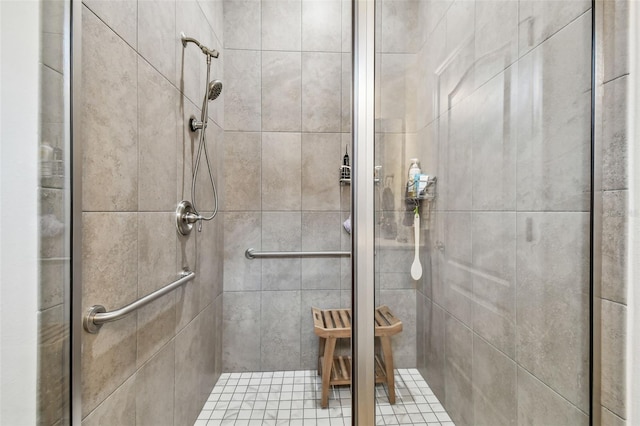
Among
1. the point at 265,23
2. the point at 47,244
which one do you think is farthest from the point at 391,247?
the point at 265,23

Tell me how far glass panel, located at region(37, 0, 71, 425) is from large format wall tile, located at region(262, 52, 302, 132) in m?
1.07

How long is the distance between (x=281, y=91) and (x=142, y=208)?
108cm

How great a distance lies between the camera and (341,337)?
1.37 meters

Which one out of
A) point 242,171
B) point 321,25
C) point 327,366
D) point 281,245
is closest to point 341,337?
point 327,366

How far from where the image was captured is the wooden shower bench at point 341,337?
2.48 feet

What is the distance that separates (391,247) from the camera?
2.48 feet

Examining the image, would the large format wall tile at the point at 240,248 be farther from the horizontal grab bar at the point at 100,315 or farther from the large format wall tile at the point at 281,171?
the horizontal grab bar at the point at 100,315

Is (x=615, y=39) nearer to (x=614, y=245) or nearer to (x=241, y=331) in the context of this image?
(x=614, y=245)

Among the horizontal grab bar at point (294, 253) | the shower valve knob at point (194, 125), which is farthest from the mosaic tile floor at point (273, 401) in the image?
the shower valve knob at point (194, 125)

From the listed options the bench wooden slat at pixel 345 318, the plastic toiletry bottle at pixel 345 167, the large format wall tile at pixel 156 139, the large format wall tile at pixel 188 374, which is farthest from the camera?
the plastic toiletry bottle at pixel 345 167

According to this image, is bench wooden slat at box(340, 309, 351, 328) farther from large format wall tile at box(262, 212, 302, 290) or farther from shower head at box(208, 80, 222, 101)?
shower head at box(208, 80, 222, 101)

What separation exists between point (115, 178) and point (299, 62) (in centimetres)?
126

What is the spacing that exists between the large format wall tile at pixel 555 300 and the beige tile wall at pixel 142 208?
107 cm

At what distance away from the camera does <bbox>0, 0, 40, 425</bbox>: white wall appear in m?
0.52
